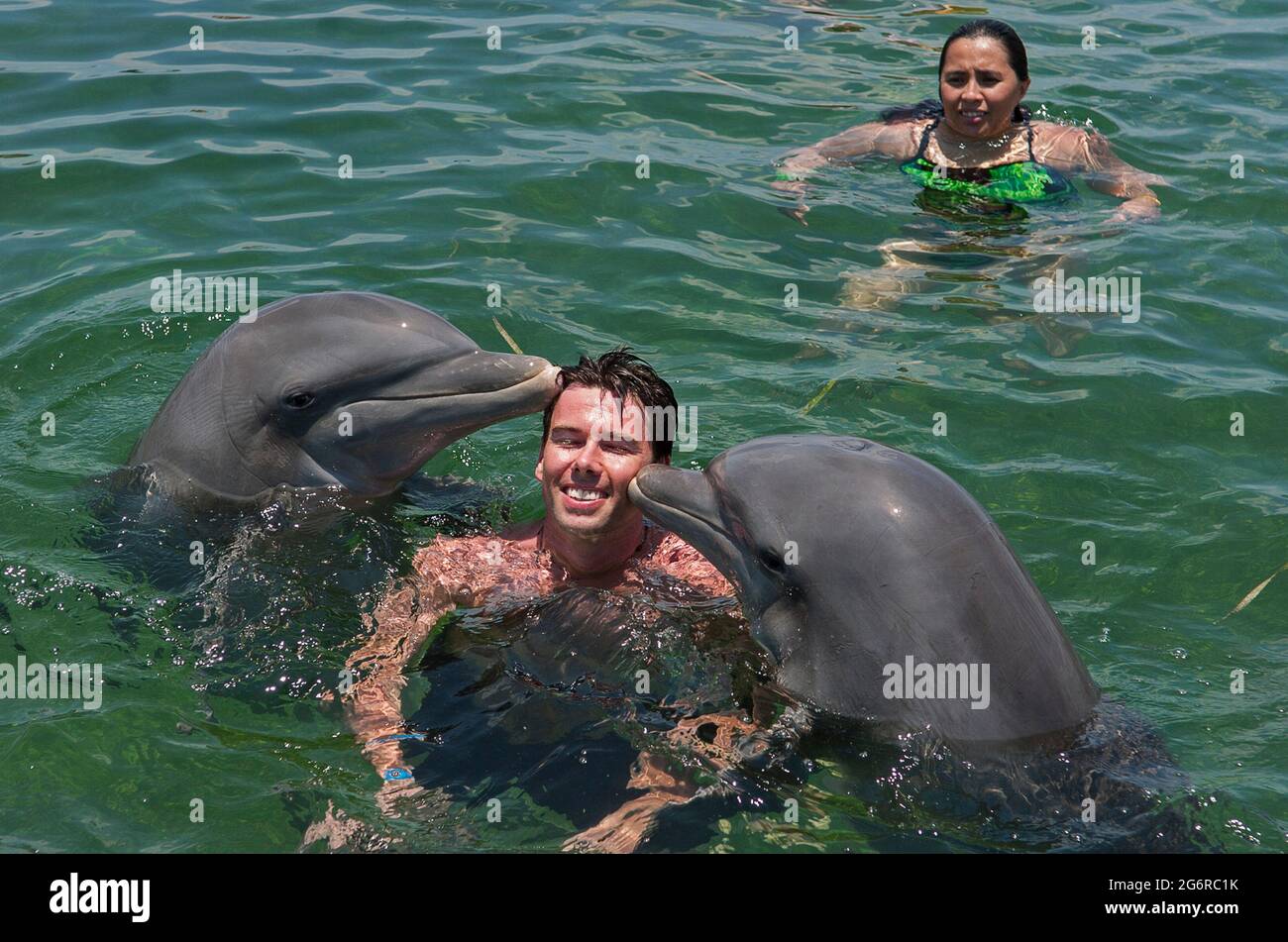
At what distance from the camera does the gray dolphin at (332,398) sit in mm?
5906

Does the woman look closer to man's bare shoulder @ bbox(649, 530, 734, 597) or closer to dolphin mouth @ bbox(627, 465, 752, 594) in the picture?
man's bare shoulder @ bbox(649, 530, 734, 597)

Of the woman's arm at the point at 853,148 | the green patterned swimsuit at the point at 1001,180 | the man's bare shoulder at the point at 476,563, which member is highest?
the woman's arm at the point at 853,148

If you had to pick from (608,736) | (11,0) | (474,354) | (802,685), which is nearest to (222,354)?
(474,354)

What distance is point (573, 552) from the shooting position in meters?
5.88

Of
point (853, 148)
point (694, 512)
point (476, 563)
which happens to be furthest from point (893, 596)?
point (853, 148)

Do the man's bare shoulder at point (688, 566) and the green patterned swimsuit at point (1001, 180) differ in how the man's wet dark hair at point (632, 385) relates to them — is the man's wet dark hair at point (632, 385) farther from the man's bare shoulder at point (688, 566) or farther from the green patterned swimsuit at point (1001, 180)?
the green patterned swimsuit at point (1001, 180)

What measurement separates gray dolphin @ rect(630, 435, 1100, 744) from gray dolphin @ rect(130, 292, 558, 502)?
1284 millimetres

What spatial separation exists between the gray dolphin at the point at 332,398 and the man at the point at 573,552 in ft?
0.87

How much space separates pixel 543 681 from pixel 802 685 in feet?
3.61

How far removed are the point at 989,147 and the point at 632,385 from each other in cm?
621

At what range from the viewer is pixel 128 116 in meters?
11.4

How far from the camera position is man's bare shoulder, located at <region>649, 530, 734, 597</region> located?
587 cm

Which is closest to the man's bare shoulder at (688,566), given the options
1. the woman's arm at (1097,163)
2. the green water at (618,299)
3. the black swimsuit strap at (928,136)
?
the green water at (618,299)

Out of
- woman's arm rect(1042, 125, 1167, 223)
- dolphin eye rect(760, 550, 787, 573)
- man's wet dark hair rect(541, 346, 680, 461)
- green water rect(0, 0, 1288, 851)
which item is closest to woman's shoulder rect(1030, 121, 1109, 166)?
woman's arm rect(1042, 125, 1167, 223)
